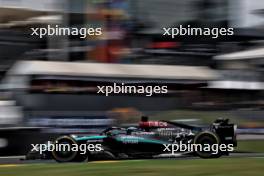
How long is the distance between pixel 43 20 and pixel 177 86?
2488 millimetres

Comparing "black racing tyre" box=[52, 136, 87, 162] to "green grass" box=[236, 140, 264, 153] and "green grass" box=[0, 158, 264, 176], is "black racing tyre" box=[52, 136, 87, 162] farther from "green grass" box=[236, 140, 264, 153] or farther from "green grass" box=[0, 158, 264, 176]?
"green grass" box=[236, 140, 264, 153]

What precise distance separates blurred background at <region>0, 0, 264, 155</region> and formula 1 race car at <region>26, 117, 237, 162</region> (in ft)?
0.64

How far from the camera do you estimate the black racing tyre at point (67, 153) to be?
840cm

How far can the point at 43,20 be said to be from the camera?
30.9ft

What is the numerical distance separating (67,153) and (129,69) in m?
1.65

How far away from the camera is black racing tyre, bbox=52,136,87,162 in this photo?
8398mm

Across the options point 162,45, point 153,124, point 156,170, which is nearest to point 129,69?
point 162,45

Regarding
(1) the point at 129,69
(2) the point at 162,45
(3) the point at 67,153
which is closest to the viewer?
(3) the point at 67,153

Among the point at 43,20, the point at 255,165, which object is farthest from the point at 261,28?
the point at 255,165

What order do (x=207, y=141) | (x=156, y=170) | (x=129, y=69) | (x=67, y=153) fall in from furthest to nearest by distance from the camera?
(x=129, y=69), (x=207, y=141), (x=67, y=153), (x=156, y=170)

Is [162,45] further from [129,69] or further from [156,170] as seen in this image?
[156,170]

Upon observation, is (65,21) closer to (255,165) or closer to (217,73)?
(217,73)

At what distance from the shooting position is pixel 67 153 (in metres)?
8.44

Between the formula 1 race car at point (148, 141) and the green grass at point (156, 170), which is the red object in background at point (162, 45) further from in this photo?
the green grass at point (156, 170)
